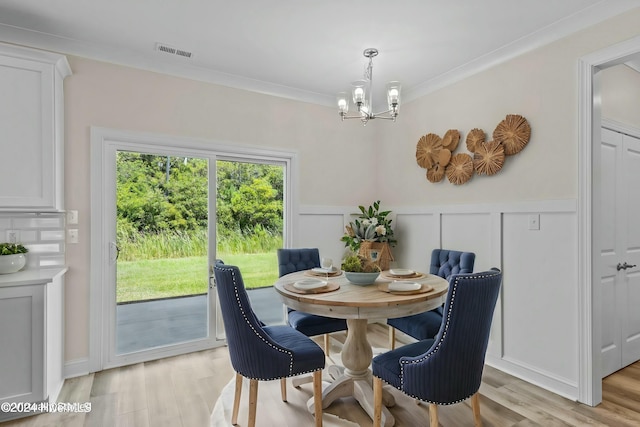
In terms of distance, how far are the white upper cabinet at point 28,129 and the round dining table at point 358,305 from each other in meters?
1.82

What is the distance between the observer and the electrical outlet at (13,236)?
254cm

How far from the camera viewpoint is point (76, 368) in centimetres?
279

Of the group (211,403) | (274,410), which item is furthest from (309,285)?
(211,403)

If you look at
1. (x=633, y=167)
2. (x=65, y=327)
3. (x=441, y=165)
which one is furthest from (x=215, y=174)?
(x=633, y=167)

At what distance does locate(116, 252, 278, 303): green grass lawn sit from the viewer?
311cm

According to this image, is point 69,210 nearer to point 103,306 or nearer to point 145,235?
point 145,235

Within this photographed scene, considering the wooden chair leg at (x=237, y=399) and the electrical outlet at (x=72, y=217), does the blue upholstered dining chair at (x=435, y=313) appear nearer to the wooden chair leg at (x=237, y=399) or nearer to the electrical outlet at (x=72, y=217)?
the wooden chair leg at (x=237, y=399)

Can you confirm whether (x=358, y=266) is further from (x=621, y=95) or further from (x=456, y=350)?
(x=621, y=95)

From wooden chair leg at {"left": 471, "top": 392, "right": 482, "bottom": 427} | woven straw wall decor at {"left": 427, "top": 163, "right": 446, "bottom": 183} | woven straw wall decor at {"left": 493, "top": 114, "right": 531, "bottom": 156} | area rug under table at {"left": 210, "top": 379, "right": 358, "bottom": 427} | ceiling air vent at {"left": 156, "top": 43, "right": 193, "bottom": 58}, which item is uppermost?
ceiling air vent at {"left": 156, "top": 43, "right": 193, "bottom": 58}

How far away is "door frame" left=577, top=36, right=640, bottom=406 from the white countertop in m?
3.55

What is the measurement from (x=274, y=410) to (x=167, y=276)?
64.9 inches

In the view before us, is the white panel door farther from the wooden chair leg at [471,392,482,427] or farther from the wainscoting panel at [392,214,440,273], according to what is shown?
the wooden chair leg at [471,392,482,427]

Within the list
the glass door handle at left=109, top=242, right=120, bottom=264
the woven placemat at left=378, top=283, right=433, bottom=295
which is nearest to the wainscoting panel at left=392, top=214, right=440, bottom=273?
the woven placemat at left=378, top=283, right=433, bottom=295

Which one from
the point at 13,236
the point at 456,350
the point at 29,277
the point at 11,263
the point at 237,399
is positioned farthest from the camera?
the point at 13,236
